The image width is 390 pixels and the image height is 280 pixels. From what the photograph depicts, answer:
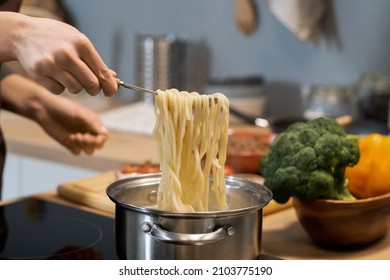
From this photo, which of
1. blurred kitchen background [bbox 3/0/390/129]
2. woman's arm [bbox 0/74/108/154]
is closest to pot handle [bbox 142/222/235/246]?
woman's arm [bbox 0/74/108/154]

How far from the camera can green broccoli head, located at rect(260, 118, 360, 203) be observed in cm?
111

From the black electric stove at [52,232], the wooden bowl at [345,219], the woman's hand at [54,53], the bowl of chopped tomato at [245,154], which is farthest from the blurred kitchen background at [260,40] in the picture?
the woman's hand at [54,53]

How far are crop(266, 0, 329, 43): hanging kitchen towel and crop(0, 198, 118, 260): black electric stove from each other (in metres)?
1.24

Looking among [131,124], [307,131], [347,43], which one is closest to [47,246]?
[307,131]

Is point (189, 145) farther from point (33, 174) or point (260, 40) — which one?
point (260, 40)

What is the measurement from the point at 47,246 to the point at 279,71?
1578mm

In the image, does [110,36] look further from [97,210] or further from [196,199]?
[196,199]

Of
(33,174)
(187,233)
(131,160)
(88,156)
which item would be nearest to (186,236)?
(187,233)

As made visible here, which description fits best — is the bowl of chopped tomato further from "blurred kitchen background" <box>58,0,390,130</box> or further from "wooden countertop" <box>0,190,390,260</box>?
"blurred kitchen background" <box>58,0,390,130</box>

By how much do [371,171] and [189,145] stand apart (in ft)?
1.05

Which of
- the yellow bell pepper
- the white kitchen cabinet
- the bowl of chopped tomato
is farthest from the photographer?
the white kitchen cabinet

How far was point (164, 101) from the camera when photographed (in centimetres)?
106

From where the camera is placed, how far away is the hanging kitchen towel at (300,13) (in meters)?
2.34

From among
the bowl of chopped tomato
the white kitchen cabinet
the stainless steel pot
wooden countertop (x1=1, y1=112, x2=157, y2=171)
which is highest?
the stainless steel pot
